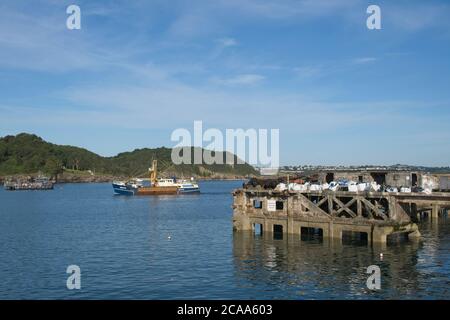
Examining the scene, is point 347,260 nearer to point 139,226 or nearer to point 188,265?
point 188,265

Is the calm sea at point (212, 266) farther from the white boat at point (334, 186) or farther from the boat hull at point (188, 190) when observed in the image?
the boat hull at point (188, 190)

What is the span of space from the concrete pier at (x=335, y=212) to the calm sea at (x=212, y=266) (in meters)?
1.81

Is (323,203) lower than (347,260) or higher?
higher

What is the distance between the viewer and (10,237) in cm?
6203

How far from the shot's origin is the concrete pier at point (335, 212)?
4706 centimetres

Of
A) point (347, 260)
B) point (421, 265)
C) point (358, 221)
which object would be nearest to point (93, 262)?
point (347, 260)

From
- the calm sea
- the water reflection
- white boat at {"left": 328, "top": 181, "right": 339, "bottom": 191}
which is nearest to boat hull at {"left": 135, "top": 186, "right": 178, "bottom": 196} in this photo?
the calm sea

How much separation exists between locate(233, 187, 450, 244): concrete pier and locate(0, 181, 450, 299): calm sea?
1809mm

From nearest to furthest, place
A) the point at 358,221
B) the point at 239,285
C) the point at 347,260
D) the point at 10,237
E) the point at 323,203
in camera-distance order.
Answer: the point at 239,285, the point at 347,260, the point at 358,221, the point at 323,203, the point at 10,237

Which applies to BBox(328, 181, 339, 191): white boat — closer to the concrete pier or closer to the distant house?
the concrete pier

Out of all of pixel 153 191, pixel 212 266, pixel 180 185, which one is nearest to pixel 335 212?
pixel 212 266
